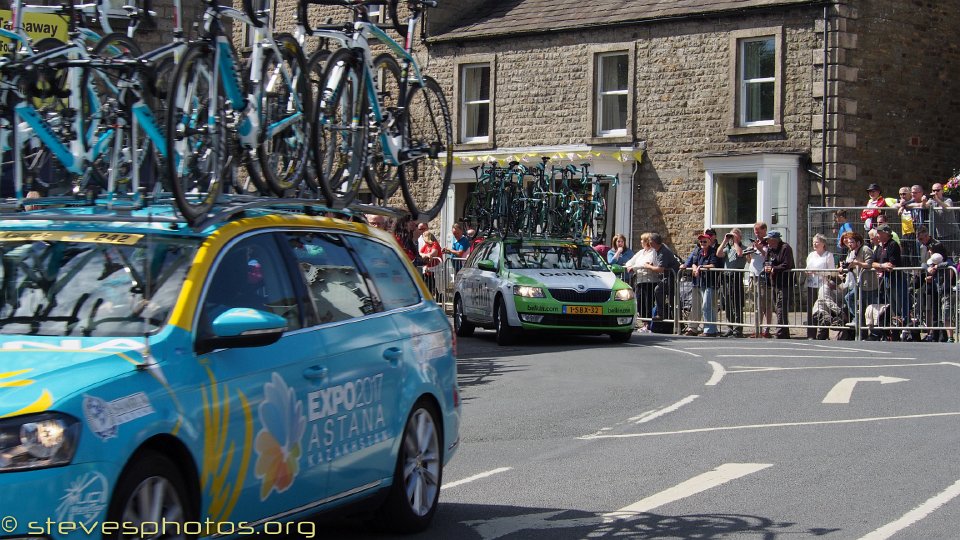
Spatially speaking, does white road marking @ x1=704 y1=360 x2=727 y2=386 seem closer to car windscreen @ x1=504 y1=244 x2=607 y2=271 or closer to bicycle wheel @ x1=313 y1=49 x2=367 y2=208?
car windscreen @ x1=504 y1=244 x2=607 y2=271

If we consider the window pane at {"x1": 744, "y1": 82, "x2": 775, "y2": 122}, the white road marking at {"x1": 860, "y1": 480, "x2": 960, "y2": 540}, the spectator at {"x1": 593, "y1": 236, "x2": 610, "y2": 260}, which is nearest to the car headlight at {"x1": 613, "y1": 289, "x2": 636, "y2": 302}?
the spectator at {"x1": 593, "y1": 236, "x2": 610, "y2": 260}

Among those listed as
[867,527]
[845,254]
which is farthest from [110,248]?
[845,254]

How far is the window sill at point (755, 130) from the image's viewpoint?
33.3 metres

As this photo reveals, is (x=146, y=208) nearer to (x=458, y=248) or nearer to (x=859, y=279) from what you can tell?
(x=859, y=279)

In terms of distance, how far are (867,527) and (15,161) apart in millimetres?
5145

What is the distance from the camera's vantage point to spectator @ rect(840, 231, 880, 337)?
78.4 feet

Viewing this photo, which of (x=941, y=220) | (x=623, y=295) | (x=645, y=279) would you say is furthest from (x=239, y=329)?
(x=941, y=220)

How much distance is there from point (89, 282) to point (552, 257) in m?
17.8

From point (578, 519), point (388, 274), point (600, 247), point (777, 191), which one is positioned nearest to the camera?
point (388, 274)

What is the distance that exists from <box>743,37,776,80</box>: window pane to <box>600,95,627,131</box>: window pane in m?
3.46

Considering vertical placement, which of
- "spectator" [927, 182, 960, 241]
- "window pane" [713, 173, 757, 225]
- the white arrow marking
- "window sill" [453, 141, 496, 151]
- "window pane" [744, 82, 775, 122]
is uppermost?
"window pane" [744, 82, 775, 122]

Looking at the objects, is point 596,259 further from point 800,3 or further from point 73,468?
point 73,468

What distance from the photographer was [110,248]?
21.0 ft

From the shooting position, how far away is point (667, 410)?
14156 mm
